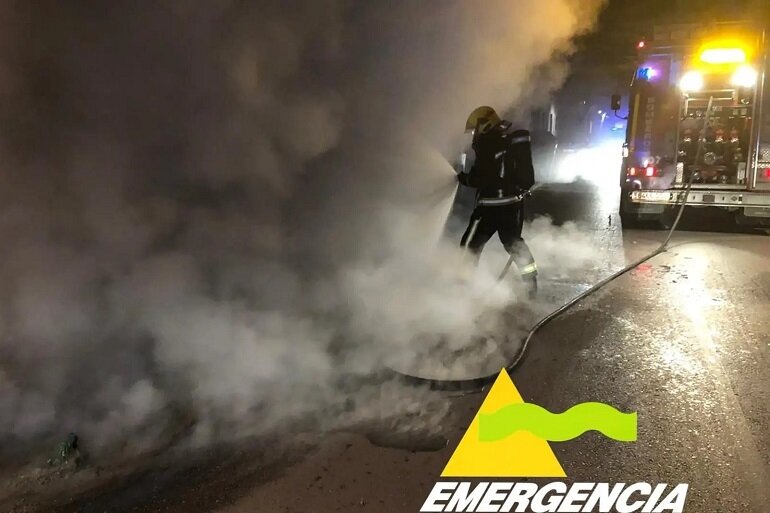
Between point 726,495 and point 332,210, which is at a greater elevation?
point 332,210

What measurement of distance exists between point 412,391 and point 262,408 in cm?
81

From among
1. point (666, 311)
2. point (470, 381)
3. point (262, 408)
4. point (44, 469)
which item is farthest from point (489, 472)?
point (666, 311)

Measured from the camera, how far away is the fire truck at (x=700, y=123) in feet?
27.9

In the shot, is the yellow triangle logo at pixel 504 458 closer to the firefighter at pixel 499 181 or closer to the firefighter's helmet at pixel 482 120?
the firefighter at pixel 499 181

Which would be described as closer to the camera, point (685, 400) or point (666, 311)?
point (685, 400)

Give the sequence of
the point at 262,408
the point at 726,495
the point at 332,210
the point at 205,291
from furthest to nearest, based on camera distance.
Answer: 1. the point at 332,210
2. the point at 205,291
3. the point at 262,408
4. the point at 726,495

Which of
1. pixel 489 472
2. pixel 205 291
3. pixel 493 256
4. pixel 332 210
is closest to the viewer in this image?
pixel 489 472

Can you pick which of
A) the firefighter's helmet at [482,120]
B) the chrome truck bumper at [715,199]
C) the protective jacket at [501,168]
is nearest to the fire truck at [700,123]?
the chrome truck bumper at [715,199]

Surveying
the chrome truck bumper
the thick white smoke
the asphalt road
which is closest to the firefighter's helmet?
the thick white smoke

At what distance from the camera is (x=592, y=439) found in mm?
2891

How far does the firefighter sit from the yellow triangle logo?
2.16 meters

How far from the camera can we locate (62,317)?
3.28m

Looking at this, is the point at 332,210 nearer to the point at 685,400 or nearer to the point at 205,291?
the point at 205,291

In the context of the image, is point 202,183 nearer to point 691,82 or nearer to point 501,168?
point 501,168
